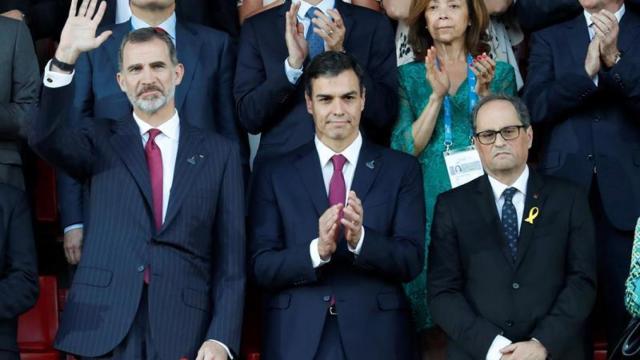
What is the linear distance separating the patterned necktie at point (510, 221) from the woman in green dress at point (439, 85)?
539mm

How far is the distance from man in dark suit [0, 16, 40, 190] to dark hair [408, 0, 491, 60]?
165 centimetres

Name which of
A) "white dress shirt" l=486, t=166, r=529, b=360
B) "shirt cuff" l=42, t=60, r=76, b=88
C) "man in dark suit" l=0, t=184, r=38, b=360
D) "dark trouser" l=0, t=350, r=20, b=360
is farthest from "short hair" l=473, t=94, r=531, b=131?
"dark trouser" l=0, t=350, r=20, b=360

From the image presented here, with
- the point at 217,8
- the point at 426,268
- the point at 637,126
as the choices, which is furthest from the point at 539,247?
the point at 217,8

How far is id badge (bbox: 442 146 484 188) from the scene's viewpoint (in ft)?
20.5

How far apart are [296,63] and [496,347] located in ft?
4.92

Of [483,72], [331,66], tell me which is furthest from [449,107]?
[331,66]

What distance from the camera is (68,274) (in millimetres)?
7105

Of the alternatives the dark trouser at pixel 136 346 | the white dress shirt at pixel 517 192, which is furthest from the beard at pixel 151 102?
the white dress shirt at pixel 517 192

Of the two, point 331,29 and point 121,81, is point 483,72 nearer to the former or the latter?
point 331,29

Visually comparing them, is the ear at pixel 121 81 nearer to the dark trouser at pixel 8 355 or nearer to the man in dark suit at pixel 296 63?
the man in dark suit at pixel 296 63

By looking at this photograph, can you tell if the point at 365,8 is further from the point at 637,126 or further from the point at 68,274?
the point at 68,274

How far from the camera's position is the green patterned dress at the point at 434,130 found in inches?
247

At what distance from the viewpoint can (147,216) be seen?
552 cm

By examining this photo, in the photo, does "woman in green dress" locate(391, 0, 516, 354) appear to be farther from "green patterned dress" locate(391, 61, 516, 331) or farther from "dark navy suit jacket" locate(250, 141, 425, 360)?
"dark navy suit jacket" locate(250, 141, 425, 360)
